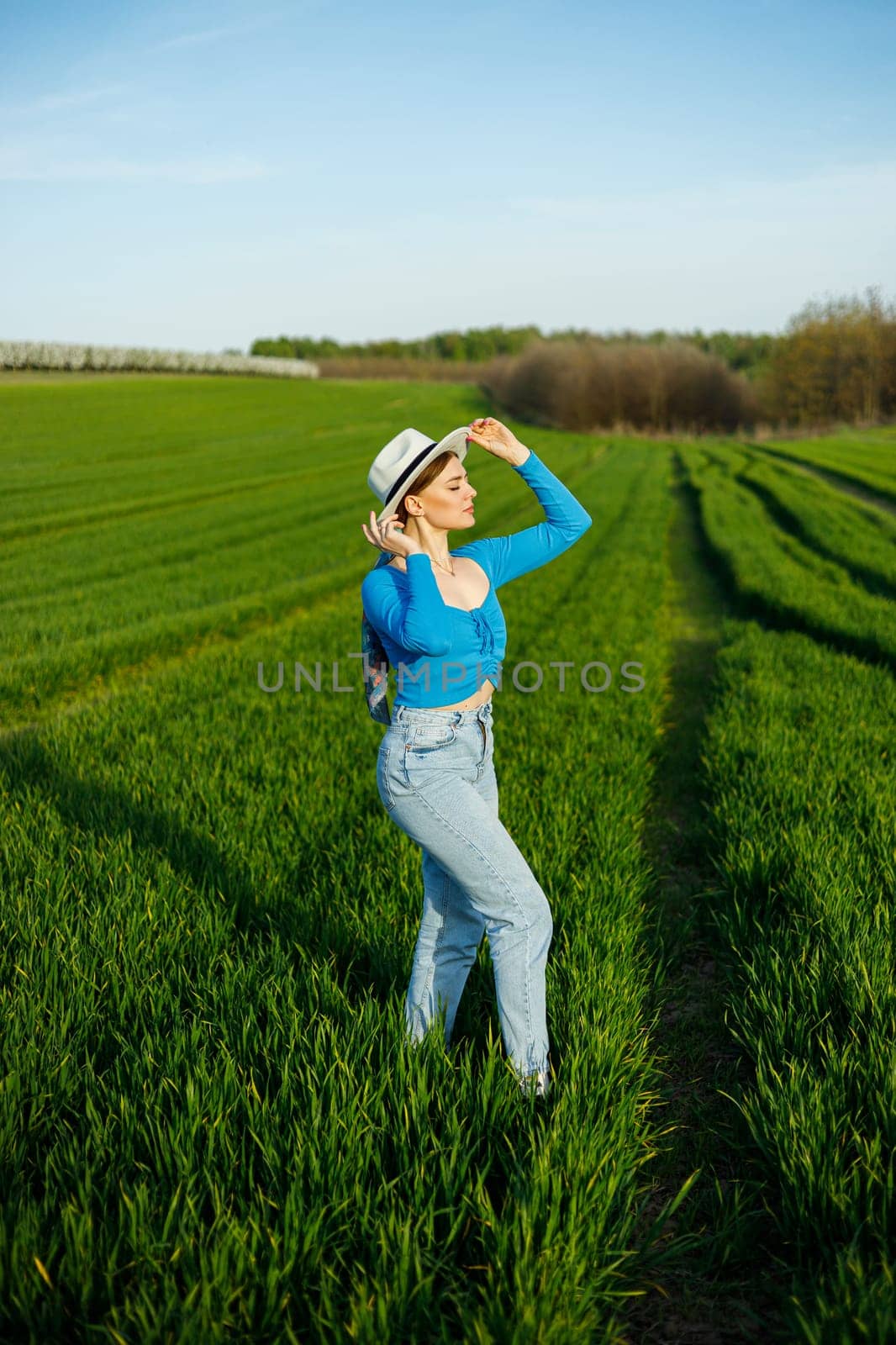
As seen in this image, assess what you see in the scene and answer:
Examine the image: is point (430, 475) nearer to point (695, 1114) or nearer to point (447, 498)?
point (447, 498)

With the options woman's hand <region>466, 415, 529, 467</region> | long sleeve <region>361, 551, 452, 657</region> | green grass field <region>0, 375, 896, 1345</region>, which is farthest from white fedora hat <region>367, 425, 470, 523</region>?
green grass field <region>0, 375, 896, 1345</region>

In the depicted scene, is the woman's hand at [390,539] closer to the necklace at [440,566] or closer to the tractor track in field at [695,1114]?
the necklace at [440,566]

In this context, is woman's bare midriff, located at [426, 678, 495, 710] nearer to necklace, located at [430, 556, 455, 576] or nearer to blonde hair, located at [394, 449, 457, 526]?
necklace, located at [430, 556, 455, 576]

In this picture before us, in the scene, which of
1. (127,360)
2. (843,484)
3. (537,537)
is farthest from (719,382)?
(537,537)

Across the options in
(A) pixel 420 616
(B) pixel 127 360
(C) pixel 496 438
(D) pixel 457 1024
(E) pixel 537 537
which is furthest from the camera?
(B) pixel 127 360

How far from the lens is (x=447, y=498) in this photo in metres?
2.89

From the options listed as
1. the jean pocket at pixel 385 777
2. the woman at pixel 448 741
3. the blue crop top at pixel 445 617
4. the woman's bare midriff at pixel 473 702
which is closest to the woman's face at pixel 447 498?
the woman at pixel 448 741

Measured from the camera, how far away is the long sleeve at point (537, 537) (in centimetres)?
321

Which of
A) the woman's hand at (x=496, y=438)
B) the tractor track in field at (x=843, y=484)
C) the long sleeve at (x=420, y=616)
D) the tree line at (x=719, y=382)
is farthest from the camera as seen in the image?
the tree line at (x=719, y=382)

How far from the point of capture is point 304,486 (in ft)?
97.5

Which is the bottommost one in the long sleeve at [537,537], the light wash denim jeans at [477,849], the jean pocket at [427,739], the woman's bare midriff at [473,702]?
the light wash denim jeans at [477,849]

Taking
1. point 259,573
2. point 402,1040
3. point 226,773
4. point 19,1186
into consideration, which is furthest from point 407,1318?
point 259,573

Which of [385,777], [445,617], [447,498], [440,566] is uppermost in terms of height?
[447,498]

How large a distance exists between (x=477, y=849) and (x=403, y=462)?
1218 millimetres
